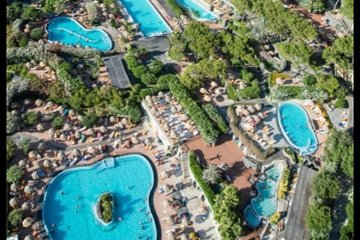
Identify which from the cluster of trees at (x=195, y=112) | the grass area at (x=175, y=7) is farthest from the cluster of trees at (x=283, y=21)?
the cluster of trees at (x=195, y=112)

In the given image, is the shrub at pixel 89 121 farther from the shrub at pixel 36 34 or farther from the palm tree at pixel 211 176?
the shrub at pixel 36 34

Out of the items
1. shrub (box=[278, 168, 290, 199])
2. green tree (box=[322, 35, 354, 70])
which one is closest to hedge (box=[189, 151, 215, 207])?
shrub (box=[278, 168, 290, 199])

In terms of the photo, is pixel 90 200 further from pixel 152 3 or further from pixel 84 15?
pixel 152 3

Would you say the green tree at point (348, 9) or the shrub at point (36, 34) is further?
the green tree at point (348, 9)

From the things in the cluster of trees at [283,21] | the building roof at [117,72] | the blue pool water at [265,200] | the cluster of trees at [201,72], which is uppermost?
the cluster of trees at [283,21]

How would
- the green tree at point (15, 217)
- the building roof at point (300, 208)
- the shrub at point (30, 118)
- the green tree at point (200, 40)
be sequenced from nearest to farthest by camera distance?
the green tree at point (15, 217) → the building roof at point (300, 208) → the shrub at point (30, 118) → the green tree at point (200, 40)

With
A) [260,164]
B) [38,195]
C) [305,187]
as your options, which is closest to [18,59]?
[38,195]
